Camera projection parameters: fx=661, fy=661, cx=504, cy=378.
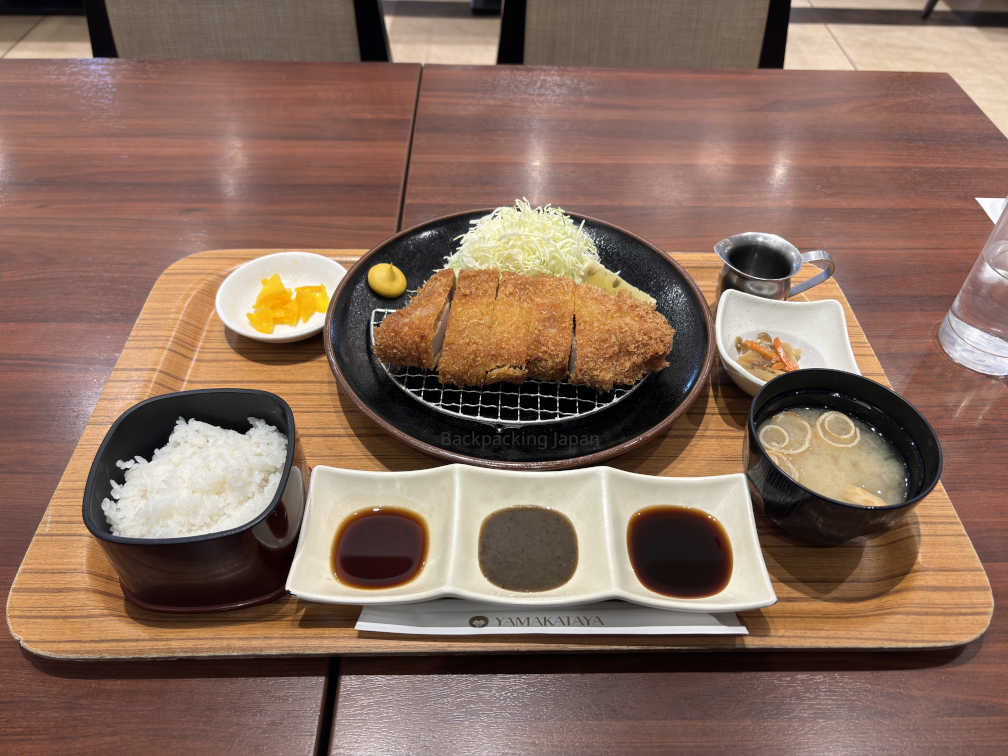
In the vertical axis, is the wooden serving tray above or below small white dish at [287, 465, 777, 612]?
below

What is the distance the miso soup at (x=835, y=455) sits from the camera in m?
1.37

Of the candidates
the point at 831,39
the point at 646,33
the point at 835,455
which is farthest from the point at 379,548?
the point at 831,39

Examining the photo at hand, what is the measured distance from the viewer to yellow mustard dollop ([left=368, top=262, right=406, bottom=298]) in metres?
1.87

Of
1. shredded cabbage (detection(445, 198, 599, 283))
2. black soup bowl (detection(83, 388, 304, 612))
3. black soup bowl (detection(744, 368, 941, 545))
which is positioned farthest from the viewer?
shredded cabbage (detection(445, 198, 599, 283))

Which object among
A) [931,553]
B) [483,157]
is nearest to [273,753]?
[931,553]

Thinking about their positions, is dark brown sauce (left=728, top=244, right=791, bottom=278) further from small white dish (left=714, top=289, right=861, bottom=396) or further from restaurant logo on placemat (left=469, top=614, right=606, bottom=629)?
restaurant logo on placemat (left=469, top=614, right=606, bottom=629)

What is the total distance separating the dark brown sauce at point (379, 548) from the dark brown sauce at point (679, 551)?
43cm

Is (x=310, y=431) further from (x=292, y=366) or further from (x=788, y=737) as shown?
(x=788, y=737)

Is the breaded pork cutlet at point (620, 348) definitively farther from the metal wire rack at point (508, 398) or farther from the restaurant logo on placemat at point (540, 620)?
the restaurant logo on placemat at point (540, 620)

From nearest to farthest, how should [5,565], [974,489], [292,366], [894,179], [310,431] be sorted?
[5,565]
[974,489]
[310,431]
[292,366]
[894,179]

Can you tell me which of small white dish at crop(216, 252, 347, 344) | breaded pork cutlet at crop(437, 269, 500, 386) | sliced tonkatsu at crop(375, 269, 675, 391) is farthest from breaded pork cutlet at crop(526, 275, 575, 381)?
small white dish at crop(216, 252, 347, 344)

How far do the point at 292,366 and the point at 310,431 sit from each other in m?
0.25

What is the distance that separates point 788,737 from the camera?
1128 mm

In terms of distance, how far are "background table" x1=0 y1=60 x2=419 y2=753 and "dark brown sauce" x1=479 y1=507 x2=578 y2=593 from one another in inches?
14.4
